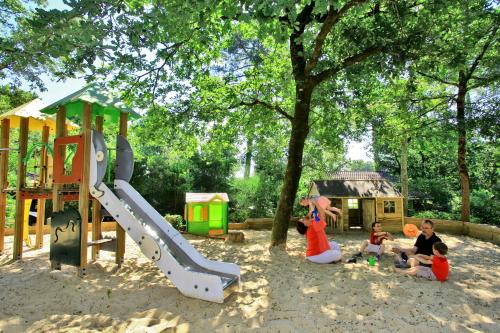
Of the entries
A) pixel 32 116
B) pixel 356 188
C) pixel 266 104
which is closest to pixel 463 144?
pixel 356 188

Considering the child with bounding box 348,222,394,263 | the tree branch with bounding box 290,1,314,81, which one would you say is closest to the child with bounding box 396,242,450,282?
the child with bounding box 348,222,394,263

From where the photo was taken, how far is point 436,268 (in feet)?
17.8

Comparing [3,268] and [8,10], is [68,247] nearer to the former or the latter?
[3,268]

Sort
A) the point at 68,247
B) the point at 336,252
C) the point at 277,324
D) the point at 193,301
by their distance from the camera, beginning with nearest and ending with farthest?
the point at 277,324
the point at 193,301
the point at 68,247
the point at 336,252

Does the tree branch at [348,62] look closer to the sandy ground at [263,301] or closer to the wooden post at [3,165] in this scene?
the sandy ground at [263,301]

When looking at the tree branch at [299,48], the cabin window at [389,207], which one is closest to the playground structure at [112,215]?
the tree branch at [299,48]

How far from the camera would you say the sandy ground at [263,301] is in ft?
12.3

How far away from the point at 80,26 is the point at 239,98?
5.51 meters

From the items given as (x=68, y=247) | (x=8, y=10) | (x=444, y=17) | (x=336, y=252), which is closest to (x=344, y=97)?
(x=444, y=17)

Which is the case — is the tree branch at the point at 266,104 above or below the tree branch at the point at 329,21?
below

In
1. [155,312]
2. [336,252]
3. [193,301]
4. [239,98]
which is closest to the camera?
[155,312]

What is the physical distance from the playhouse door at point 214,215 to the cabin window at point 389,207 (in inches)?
234

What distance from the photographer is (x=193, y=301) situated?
450cm

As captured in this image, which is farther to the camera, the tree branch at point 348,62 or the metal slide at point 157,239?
the tree branch at point 348,62
